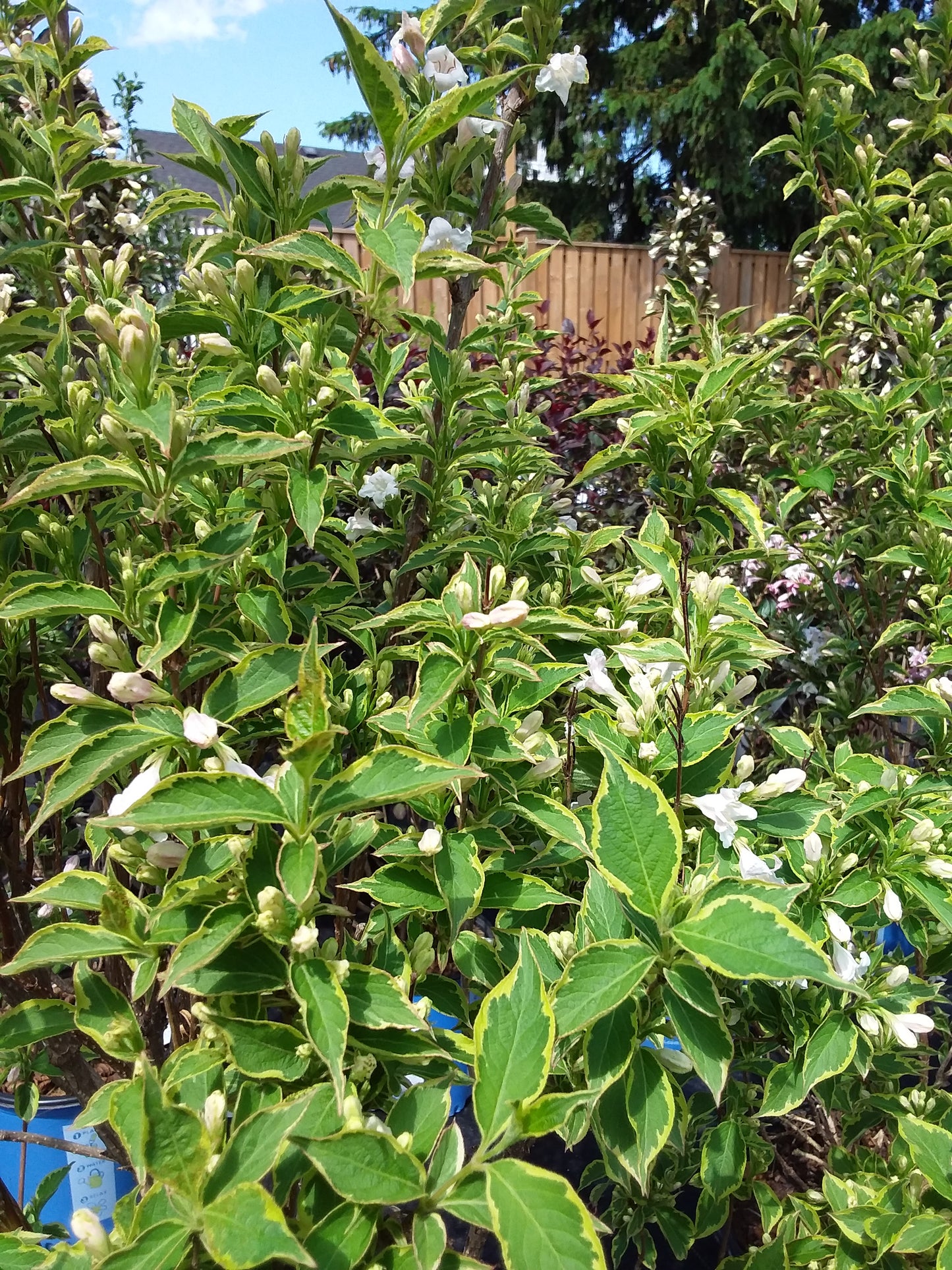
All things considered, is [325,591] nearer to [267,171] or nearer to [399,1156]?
[267,171]

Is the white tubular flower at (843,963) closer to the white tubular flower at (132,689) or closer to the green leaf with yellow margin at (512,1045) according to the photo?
the green leaf with yellow margin at (512,1045)

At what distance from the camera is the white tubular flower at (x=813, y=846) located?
3.57ft

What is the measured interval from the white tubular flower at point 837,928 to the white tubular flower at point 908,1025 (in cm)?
14

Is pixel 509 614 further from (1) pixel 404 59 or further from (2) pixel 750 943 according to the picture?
(1) pixel 404 59

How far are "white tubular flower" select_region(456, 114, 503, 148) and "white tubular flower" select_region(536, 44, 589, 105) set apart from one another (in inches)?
7.9

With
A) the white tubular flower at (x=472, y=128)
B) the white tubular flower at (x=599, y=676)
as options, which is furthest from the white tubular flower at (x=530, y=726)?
the white tubular flower at (x=472, y=128)

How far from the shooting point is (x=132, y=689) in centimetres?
90

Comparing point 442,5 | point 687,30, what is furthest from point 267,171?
point 687,30

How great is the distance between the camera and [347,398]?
1.15m

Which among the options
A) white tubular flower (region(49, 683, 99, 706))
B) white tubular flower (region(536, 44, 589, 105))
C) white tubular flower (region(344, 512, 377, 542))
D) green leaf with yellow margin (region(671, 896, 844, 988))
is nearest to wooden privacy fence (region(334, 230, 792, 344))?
white tubular flower (region(536, 44, 589, 105))

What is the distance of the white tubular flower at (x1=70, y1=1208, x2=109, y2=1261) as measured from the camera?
66cm

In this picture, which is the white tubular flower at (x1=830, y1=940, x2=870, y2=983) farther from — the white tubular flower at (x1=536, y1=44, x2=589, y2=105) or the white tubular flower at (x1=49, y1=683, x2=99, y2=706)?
the white tubular flower at (x1=536, y1=44, x2=589, y2=105)

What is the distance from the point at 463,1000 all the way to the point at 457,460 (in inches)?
33.8

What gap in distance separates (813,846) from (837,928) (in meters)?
0.10
